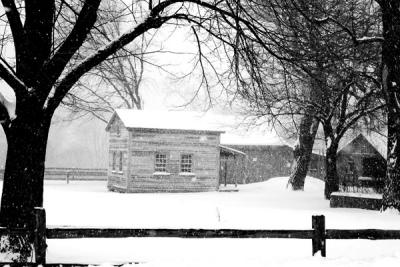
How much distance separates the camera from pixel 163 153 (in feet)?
101

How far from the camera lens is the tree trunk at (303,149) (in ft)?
100

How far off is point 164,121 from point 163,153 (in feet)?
7.39

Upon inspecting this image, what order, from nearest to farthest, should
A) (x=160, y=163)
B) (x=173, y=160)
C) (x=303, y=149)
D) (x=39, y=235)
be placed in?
(x=39, y=235) < (x=303, y=149) < (x=160, y=163) < (x=173, y=160)

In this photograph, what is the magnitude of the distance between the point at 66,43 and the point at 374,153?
120 ft

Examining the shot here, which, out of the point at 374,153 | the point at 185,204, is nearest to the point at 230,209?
the point at 185,204

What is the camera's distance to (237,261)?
902cm

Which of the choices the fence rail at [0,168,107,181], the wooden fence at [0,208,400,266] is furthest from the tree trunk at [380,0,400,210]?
the fence rail at [0,168,107,181]

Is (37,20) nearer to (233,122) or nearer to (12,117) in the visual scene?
(12,117)

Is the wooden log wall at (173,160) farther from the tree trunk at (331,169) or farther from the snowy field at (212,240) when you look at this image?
the tree trunk at (331,169)

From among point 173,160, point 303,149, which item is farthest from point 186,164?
point 303,149

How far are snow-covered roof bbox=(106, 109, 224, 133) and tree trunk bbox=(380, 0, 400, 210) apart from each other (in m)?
15.4

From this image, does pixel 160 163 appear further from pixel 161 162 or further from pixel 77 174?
pixel 77 174

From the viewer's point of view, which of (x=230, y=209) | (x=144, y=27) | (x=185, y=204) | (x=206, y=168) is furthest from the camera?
(x=206, y=168)

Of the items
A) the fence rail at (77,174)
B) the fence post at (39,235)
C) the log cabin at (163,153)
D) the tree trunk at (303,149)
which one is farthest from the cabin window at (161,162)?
the fence post at (39,235)
